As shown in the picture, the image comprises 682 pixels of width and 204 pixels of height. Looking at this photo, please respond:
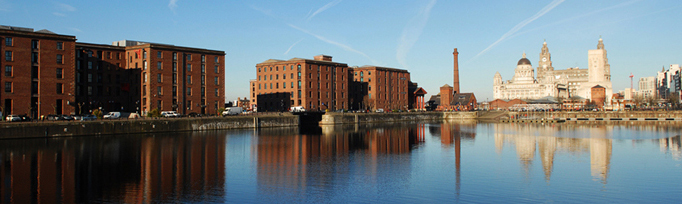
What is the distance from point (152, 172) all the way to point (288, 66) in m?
100

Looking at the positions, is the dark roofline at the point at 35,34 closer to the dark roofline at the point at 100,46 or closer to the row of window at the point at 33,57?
the row of window at the point at 33,57

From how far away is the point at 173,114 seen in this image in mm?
91125

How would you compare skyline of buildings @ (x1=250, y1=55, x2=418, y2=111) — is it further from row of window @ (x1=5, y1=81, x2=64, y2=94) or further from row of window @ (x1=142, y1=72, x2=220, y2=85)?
row of window @ (x1=5, y1=81, x2=64, y2=94)

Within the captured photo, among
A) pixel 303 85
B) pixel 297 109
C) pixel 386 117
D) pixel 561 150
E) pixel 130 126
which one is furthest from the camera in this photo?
pixel 386 117

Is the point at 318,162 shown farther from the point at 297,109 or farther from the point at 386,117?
the point at 386,117

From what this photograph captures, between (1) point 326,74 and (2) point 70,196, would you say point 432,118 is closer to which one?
(1) point 326,74

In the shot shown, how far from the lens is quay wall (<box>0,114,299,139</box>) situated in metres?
63.1

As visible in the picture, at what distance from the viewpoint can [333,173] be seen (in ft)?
125

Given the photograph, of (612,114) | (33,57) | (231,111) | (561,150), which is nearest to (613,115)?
(612,114)

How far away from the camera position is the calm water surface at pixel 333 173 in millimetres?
29594

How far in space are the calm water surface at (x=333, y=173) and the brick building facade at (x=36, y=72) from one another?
16.7 metres

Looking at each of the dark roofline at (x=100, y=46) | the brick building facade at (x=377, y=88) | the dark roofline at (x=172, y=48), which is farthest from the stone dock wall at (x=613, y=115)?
the dark roofline at (x=100, y=46)

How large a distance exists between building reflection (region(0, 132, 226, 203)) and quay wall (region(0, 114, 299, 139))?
3.04 m

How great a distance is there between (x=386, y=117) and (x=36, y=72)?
84.6 metres
